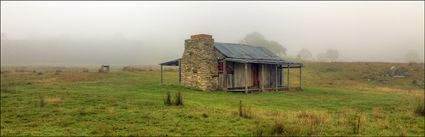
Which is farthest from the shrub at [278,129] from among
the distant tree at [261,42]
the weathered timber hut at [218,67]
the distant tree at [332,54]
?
the distant tree at [332,54]

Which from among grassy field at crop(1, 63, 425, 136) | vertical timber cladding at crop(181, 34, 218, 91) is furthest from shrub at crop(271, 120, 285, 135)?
vertical timber cladding at crop(181, 34, 218, 91)

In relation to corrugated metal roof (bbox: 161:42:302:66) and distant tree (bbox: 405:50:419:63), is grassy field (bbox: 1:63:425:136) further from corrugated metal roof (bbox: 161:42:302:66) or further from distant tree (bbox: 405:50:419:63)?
distant tree (bbox: 405:50:419:63)

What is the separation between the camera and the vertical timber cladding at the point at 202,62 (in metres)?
34.8

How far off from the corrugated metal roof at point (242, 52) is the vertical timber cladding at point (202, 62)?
3.25 ft

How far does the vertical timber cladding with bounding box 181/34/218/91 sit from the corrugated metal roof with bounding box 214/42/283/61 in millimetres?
989

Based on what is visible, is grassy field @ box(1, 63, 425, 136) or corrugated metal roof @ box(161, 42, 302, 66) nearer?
grassy field @ box(1, 63, 425, 136)

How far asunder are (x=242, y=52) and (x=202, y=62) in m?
5.05

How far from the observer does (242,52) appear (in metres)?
38.3

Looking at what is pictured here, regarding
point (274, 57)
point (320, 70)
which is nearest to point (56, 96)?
point (274, 57)

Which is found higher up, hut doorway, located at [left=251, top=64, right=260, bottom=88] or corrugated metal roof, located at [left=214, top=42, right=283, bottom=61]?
corrugated metal roof, located at [left=214, top=42, right=283, bottom=61]

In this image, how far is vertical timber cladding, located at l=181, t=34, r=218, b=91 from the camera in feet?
114

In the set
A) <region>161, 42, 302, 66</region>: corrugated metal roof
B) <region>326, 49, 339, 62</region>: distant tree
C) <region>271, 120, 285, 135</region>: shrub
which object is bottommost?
<region>271, 120, 285, 135</region>: shrub

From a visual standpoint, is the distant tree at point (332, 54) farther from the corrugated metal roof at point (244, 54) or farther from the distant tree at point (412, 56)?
the corrugated metal roof at point (244, 54)

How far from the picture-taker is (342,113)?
2044cm
